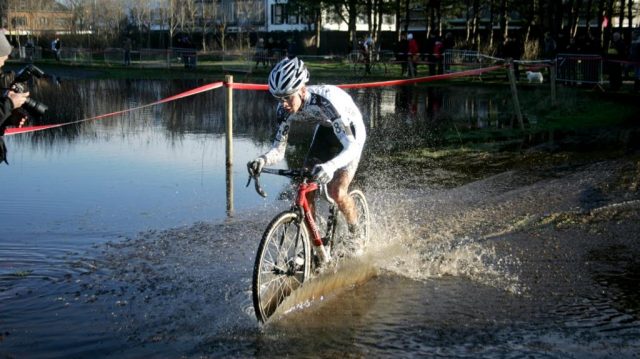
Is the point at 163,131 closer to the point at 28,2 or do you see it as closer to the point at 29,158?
the point at 29,158

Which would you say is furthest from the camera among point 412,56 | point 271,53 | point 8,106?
point 271,53

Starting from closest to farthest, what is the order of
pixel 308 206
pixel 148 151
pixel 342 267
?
pixel 308 206
pixel 342 267
pixel 148 151

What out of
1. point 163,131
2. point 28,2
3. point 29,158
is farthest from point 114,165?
point 28,2

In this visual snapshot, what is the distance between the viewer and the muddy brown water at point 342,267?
5777 millimetres

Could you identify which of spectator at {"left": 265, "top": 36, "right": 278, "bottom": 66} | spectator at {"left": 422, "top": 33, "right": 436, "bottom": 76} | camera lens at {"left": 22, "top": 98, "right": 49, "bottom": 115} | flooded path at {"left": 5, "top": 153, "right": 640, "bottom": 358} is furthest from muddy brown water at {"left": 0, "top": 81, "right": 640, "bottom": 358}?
spectator at {"left": 265, "top": 36, "right": 278, "bottom": 66}

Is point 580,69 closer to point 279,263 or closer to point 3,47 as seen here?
point 279,263

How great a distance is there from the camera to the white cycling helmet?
6418 millimetres

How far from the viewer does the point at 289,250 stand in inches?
253

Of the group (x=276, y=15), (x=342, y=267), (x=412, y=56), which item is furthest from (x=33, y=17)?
(x=342, y=267)

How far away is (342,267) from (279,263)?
3.47 feet

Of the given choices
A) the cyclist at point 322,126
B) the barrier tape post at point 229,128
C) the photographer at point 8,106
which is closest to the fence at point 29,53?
the barrier tape post at point 229,128

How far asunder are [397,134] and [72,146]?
651 cm

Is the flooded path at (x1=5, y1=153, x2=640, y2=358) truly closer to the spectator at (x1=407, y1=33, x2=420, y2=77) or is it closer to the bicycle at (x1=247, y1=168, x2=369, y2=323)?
the bicycle at (x1=247, y1=168, x2=369, y2=323)

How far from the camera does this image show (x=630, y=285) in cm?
702
